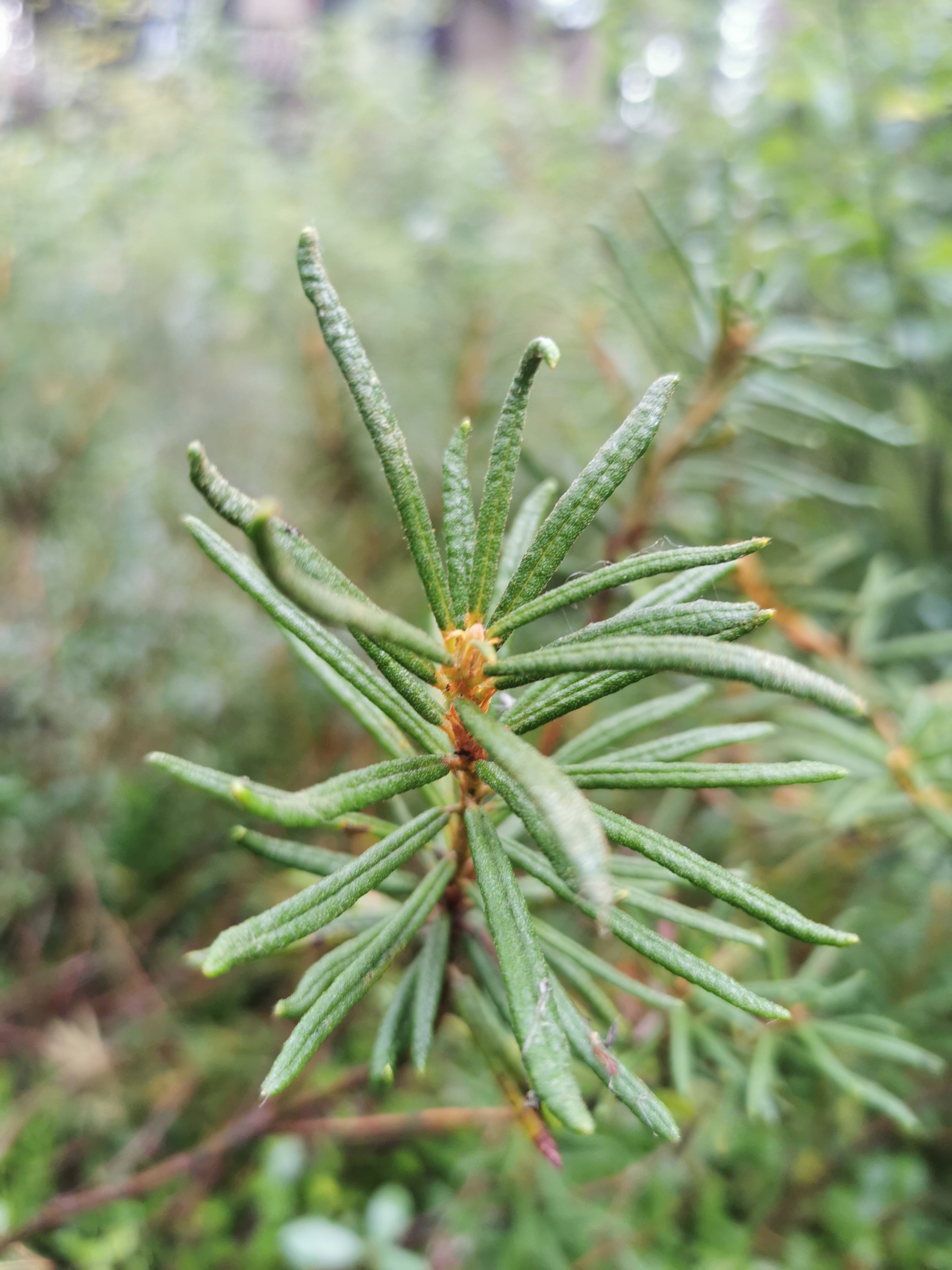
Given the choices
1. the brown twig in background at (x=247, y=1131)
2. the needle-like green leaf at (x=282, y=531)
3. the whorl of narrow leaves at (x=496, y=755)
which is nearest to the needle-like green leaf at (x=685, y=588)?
the whorl of narrow leaves at (x=496, y=755)

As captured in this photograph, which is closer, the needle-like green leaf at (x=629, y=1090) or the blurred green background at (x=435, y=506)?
the needle-like green leaf at (x=629, y=1090)

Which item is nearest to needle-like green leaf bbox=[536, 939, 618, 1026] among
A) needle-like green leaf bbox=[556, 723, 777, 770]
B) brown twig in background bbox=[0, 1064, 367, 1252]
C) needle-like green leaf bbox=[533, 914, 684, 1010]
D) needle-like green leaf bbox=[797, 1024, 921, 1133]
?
needle-like green leaf bbox=[533, 914, 684, 1010]

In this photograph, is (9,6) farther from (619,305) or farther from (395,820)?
(395,820)

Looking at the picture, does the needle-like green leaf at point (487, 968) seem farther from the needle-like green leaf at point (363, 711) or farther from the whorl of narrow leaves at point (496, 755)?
the needle-like green leaf at point (363, 711)

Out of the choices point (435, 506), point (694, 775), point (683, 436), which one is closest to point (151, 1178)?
point (694, 775)

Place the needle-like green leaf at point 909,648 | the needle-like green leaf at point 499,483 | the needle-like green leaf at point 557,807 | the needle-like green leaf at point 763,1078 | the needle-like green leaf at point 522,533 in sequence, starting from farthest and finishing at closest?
1. the needle-like green leaf at point 909,648
2. the needle-like green leaf at point 763,1078
3. the needle-like green leaf at point 522,533
4. the needle-like green leaf at point 499,483
5. the needle-like green leaf at point 557,807

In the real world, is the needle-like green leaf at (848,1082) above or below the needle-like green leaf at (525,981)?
below

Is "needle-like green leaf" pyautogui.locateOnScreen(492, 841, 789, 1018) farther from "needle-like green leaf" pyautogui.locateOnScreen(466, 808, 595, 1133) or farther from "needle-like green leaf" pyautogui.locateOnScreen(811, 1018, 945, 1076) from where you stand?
"needle-like green leaf" pyautogui.locateOnScreen(811, 1018, 945, 1076)

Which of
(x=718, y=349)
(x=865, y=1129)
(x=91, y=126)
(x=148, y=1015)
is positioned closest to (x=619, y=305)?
(x=718, y=349)
